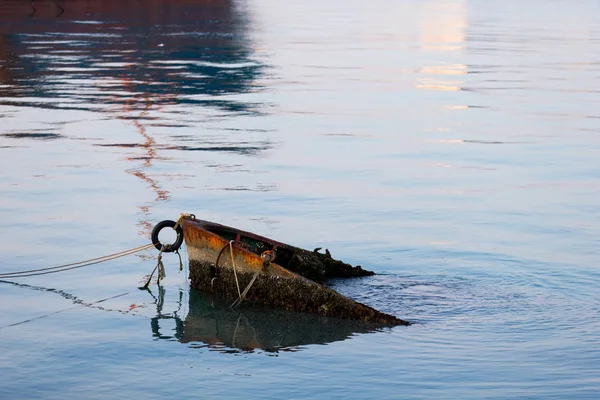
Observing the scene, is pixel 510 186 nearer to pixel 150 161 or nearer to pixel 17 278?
pixel 150 161

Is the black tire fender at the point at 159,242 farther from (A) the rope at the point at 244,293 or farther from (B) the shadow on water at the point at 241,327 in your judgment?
(A) the rope at the point at 244,293

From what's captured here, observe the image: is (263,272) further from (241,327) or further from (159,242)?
(159,242)

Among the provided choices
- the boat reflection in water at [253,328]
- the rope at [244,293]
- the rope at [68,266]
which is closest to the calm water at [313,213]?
the boat reflection in water at [253,328]

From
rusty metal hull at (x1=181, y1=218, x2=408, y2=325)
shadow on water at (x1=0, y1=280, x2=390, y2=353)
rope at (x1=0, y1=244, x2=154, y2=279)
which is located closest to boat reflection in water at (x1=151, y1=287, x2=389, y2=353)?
shadow on water at (x1=0, y1=280, x2=390, y2=353)

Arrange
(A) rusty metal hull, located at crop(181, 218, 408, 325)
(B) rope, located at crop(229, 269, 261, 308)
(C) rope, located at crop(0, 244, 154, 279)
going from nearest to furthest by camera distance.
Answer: (A) rusty metal hull, located at crop(181, 218, 408, 325) → (B) rope, located at crop(229, 269, 261, 308) → (C) rope, located at crop(0, 244, 154, 279)

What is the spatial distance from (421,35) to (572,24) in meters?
11.0

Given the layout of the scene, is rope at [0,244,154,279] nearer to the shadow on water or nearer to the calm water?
the calm water


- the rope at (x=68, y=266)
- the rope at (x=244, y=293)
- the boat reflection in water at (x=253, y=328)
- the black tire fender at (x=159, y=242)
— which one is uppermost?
the black tire fender at (x=159, y=242)

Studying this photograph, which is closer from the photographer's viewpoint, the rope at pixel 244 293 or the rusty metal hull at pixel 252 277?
the rusty metal hull at pixel 252 277

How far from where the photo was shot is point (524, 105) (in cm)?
3027

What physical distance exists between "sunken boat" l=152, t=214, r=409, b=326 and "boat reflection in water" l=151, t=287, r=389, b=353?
0.12 metres

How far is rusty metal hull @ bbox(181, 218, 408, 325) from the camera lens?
11898mm

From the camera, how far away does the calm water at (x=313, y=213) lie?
35.2 feet

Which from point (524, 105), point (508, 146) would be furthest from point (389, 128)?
point (524, 105)
